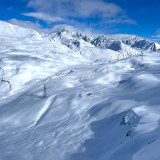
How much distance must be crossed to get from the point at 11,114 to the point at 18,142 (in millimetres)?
3409

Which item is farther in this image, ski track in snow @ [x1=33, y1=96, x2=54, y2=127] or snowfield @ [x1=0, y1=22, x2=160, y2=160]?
ski track in snow @ [x1=33, y1=96, x2=54, y2=127]

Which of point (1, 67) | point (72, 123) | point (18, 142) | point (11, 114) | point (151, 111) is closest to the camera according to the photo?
point (151, 111)

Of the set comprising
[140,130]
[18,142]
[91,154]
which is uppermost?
[140,130]

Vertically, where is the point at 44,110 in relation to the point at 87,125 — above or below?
below

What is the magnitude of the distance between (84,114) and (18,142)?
3.14 m

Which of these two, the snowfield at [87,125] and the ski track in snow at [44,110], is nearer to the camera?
the snowfield at [87,125]

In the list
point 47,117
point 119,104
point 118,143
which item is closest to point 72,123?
point 47,117

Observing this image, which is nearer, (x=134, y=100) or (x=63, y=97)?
(x=134, y=100)

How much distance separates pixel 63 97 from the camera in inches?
415

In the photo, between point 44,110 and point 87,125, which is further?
point 44,110

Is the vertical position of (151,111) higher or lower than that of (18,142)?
higher

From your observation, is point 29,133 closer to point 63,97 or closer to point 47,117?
point 47,117

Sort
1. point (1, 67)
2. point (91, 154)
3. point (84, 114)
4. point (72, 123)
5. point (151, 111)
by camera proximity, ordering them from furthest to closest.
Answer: point (1, 67)
point (84, 114)
point (72, 123)
point (151, 111)
point (91, 154)

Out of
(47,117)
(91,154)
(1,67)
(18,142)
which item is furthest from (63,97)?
(1,67)
